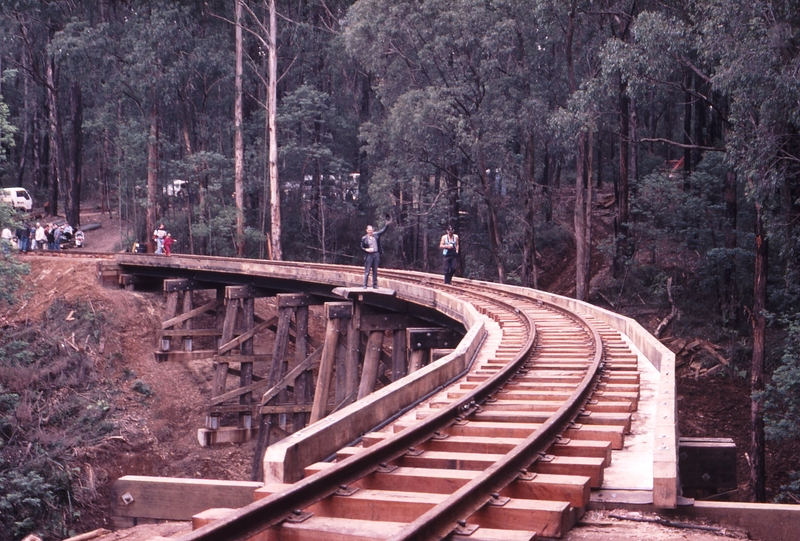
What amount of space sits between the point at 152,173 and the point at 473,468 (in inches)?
1344

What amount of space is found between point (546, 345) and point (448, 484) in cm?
624

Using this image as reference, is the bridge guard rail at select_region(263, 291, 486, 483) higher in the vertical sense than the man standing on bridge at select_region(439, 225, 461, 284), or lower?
lower

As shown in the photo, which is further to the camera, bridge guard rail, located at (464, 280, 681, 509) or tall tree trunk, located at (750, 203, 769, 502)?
tall tree trunk, located at (750, 203, 769, 502)

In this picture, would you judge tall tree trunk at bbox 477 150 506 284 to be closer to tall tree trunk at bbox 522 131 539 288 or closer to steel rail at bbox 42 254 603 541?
tall tree trunk at bbox 522 131 539 288

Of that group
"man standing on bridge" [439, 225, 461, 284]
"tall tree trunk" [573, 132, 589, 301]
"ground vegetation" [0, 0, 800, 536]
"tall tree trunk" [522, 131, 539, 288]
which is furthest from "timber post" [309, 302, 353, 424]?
"tall tree trunk" [522, 131, 539, 288]

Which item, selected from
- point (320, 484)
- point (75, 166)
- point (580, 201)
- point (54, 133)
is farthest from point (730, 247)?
point (54, 133)

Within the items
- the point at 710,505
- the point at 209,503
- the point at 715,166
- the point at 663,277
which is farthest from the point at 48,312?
the point at 710,505

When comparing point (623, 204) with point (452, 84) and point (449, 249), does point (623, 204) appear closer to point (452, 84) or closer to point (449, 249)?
point (452, 84)

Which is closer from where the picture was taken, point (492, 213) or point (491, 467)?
point (491, 467)

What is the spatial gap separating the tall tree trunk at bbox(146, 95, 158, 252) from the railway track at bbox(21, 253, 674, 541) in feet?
99.0

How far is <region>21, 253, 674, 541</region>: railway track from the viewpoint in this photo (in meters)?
3.65

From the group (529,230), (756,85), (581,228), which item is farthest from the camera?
(529,230)

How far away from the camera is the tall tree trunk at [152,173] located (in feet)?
120

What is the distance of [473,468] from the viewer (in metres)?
4.91
